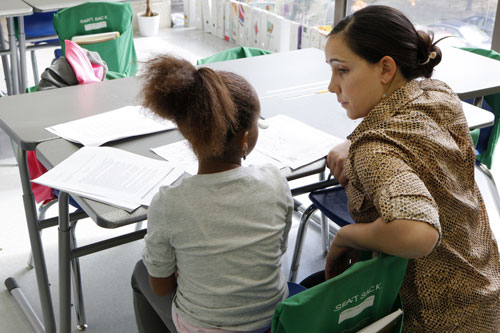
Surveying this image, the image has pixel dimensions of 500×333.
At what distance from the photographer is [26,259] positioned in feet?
7.94

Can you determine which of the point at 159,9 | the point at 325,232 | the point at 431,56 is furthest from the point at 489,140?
the point at 159,9

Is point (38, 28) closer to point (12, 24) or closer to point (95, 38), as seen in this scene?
point (12, 24)

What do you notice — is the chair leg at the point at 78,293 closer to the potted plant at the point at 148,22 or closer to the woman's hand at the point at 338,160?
the woman's hand at the point at 338,160

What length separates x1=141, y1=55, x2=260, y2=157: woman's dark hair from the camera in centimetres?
109

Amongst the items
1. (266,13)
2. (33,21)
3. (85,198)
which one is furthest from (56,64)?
(266,13)

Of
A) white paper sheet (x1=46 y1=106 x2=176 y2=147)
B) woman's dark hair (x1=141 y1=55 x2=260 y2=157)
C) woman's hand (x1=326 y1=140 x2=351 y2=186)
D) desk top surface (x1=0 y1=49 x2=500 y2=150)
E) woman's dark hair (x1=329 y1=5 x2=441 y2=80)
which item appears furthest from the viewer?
desk top surface (x1=0 y1=49 x2=500 y2=150)

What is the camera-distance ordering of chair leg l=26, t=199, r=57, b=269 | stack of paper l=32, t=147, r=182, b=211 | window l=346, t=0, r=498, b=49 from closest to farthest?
stack of paper l=32, t=147, r=182, b=211 < chair leg l=26, t=199, r=57, b=269 < window l=346, t=0, r=498, b=49

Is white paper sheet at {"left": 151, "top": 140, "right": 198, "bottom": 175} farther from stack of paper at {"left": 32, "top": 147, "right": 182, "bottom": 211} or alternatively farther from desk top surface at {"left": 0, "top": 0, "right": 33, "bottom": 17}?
desk top surface at {"left": 0, "top": 0, "right": 33, "bottom": 17}

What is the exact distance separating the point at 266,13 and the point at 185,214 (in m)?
3.89

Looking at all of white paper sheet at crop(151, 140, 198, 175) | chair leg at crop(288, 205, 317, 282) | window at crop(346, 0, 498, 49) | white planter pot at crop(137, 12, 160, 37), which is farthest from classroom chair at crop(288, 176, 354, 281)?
white planter pot at crop(137, 12, 160, 37)

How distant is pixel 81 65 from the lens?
2230 millimetres

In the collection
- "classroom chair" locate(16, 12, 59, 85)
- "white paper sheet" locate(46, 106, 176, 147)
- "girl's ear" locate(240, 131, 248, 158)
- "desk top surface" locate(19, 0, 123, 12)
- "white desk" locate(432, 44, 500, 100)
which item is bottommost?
"classroom chair" locate(16, 12, 59, 85)

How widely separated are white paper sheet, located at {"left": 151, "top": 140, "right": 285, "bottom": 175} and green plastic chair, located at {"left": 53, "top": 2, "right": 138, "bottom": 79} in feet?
4.67

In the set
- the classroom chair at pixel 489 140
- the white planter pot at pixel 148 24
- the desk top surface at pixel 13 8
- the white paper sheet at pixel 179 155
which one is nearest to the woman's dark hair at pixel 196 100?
the white paper sheet at pixel 179 155
